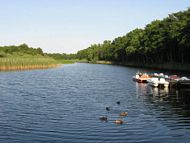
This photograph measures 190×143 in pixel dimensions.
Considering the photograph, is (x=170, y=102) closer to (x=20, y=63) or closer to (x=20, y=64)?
(x=20, y=64)

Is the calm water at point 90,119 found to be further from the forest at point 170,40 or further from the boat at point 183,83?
the forest at point 170,40

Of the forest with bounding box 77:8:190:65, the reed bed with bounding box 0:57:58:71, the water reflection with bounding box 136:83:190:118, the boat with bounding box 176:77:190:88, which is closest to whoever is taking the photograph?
the water reflection with bounding box 136:83:190:118

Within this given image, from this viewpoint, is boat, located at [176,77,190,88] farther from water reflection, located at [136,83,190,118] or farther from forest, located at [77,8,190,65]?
forest, located at [77,8,190,65]

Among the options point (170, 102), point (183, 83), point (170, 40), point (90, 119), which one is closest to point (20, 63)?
point (170, 40)

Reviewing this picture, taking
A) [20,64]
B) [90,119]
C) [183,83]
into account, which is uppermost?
[20,64]

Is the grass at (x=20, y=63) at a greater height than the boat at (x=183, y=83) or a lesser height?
greater

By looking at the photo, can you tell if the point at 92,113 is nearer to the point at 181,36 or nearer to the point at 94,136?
the point at 94,136

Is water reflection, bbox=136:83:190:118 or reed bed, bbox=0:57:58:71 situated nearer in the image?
water reflection, bbox=136:83:190:118

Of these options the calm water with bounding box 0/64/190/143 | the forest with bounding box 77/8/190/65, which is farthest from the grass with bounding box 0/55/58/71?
the calm water with bounding box 0/64/190/143

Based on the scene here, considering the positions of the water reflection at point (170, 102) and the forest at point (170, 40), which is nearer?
the water reflection at point (170, 102)

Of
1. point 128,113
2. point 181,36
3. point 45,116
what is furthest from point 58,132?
point 181,36

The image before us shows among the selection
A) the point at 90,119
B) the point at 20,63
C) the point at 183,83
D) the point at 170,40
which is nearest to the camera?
the point at 90,119

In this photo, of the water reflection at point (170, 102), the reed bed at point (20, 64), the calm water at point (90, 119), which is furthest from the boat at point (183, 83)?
the reed bed at point (20, 64)

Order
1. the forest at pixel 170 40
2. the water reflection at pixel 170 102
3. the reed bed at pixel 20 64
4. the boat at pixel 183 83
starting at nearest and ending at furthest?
1. the water reflection at pixel 170 102
2. the boat at pixel 183 83
3. the forest at pixel 170 40
4. the reed bed at pixel 20 64
